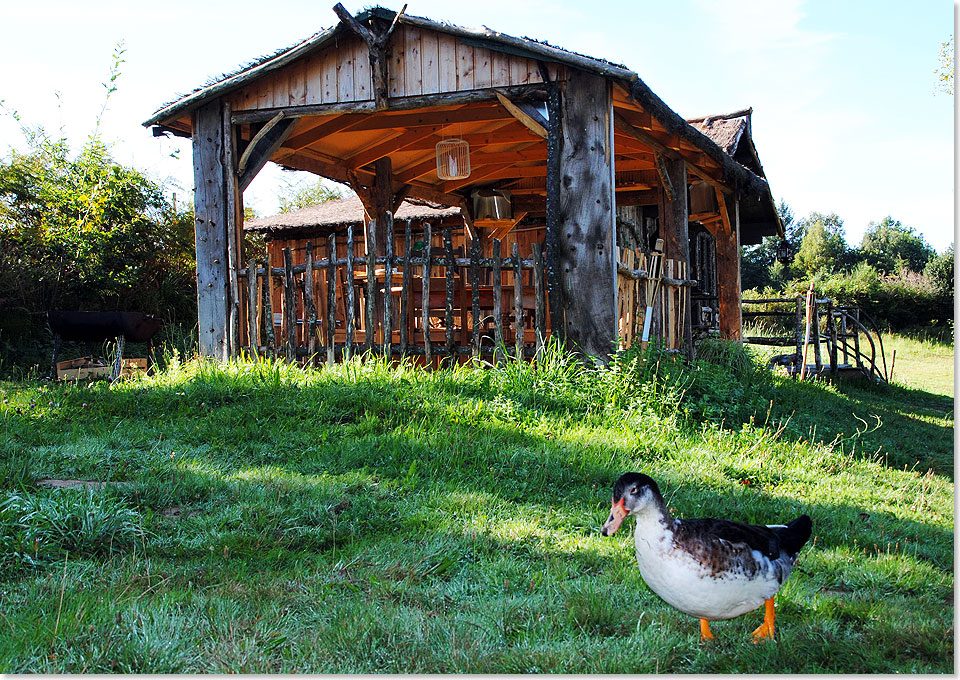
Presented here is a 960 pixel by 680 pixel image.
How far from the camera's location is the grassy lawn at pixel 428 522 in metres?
2.56

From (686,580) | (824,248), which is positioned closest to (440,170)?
(686,580)

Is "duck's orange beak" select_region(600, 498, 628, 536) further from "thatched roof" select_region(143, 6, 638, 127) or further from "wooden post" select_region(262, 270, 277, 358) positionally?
"wooden post" select_region(262, 270, 277, 358)

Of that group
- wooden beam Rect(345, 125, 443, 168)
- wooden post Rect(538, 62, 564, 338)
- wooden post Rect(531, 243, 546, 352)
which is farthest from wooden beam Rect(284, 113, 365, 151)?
wooden post Rect(531, 243, 546, 352)

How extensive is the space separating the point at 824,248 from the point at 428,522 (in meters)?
36.5

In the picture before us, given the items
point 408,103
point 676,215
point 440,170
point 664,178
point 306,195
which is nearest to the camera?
point 408,103

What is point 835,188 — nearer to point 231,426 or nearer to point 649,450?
point 649,450

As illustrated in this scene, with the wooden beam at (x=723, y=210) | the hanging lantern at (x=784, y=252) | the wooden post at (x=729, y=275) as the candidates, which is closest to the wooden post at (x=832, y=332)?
the wooden post at (x=729, y=275)

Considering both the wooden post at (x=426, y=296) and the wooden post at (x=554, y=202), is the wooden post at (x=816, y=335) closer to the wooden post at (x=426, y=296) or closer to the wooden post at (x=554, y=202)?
the wooden post at (x=554, y=202)

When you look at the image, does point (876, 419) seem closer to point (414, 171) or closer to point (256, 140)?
point (414, 171)

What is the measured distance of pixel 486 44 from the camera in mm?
7379

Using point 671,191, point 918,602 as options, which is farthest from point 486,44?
point 918,602

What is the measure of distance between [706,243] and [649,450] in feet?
40.6

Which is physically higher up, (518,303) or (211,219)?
(211,219)

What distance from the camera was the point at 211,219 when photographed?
8.55 metres
